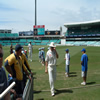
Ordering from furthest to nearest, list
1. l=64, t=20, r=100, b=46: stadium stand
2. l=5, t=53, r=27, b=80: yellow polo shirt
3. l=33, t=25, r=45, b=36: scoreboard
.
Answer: l=33, t=25, r=45, b=36: scoreboard
l=64, t=20, r=100, b=46: stadium stand
l=5, t=53, r=27, b=80: yellow polo shirt

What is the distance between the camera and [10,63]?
3477 mm

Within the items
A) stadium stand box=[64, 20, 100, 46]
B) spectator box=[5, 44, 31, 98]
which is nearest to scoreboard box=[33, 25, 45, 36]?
stadium stand box=[64, 20, 100, 46]

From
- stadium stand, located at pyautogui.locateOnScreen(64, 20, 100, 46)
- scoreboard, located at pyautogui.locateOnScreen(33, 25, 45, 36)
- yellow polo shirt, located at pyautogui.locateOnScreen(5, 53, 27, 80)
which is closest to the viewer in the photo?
yellow polo shirt, located at pyautogui.locateOnScreen(5, 53, 27, 80)

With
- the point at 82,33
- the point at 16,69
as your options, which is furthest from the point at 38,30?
the point at 16,69

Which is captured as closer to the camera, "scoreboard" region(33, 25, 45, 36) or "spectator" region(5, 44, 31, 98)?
"spectator" region(5, 44, 31, 98)

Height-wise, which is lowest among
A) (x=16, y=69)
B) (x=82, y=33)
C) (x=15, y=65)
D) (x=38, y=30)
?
(x=16, y=69)

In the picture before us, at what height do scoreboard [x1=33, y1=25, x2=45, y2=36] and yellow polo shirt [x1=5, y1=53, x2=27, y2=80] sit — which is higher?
scoreboard [x1=33, y1=25, x2=45, y2=36]

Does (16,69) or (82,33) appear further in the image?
(82,33)

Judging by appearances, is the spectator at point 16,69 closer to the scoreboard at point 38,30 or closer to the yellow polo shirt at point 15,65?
the yellow polo shirt at point 15,65

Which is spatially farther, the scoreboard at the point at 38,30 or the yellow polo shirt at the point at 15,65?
the scoreboard at the point at 38,30

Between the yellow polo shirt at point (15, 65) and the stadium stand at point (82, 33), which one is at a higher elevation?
the stadium stand at point (82, 33)

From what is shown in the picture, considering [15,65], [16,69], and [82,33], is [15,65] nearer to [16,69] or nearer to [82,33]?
A: [16,69]

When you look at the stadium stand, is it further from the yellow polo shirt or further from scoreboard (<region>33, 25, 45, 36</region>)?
the yellow polo shirt

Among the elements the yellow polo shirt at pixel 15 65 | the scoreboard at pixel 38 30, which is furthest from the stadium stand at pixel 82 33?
the yellow polo shirt at pixel 15 65
